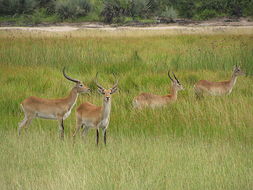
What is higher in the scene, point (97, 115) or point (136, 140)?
point (97, 115)

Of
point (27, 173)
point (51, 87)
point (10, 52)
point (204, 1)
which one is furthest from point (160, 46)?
point (204, 1)

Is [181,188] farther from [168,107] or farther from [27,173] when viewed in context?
[168,107]

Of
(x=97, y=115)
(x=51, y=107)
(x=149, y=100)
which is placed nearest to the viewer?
(x=97, y=115)

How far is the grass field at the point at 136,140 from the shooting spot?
5.45 m

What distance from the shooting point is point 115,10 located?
43344mm

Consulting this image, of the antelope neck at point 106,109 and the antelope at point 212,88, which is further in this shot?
the antelope at point 212,88

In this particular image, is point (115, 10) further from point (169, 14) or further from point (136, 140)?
point (136, 140)

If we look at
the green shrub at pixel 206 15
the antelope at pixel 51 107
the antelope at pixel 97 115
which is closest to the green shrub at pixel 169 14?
the green shrub at pixel 206 15

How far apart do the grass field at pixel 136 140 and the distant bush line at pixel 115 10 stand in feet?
96.3

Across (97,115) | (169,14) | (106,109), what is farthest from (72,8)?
(106,109)

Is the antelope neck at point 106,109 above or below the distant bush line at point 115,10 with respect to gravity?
above

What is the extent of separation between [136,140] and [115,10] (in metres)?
37.1

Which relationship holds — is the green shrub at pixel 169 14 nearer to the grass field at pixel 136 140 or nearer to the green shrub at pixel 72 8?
the green shrub at pixel 72 8

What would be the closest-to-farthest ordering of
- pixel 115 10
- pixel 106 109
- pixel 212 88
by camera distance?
pixel 106 109 < pixel 212 88 < pixel 115 10
